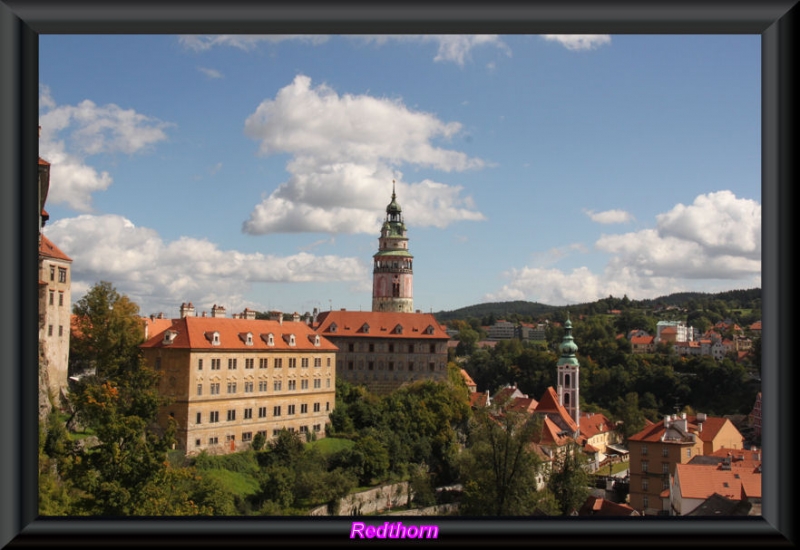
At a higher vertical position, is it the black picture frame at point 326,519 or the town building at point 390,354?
the black picture frame at point 326,519

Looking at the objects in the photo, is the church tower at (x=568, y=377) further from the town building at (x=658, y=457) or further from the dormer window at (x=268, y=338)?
the dormer window at (x=268, y=338)

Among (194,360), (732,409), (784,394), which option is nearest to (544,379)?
(732,409)

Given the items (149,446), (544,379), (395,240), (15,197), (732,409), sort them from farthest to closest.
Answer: (544,379)
(395,240)
(732,409)
(149,446)
(15,197)

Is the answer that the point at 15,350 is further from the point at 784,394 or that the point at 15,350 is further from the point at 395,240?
the point at 395,240

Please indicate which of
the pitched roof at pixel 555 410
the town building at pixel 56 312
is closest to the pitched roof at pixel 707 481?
the town building at pixel 56 312

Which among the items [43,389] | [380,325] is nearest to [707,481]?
[43,389]

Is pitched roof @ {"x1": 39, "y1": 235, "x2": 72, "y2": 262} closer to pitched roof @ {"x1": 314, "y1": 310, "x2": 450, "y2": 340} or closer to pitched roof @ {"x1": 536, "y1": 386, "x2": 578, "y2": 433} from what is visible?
pitched roof @ {"x1": 314, "y1": 310, "x2": 450, "y2": 340}
